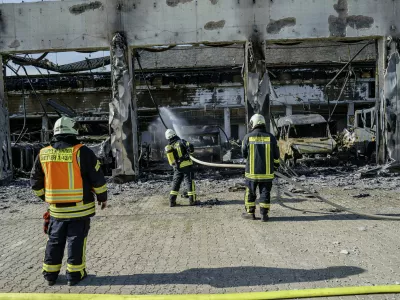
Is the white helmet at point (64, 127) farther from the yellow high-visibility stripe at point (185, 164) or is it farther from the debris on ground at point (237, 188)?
the debris on ground at point (237, 188)

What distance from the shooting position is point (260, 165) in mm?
6121

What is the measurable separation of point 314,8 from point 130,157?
6.70m

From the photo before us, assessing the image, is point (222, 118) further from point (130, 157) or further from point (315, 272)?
point (315, 272)

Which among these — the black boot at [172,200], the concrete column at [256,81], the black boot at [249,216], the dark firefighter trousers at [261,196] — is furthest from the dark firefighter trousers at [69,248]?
the concrete column at [256,81]

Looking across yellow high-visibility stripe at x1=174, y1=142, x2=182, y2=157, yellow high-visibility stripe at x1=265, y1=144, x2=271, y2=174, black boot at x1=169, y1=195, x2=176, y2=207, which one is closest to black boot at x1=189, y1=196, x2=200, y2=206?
black boot at x1=169, y1=195, x2=176, y2=207

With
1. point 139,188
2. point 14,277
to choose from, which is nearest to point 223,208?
point 139,188

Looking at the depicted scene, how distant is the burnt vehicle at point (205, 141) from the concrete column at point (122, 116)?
2.49 m

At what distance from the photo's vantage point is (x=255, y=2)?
10414 mm

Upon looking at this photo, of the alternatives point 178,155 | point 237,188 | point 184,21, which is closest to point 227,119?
point 184,21

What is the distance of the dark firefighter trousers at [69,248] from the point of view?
12.2 ft

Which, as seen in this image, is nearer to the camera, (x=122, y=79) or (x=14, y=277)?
(x=14, y=277)

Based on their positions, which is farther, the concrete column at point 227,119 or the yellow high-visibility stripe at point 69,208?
the concrete column at point 227,119

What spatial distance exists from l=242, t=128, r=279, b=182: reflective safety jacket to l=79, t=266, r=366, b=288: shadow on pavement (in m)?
2.25

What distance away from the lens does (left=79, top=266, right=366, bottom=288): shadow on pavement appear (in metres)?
3.74
